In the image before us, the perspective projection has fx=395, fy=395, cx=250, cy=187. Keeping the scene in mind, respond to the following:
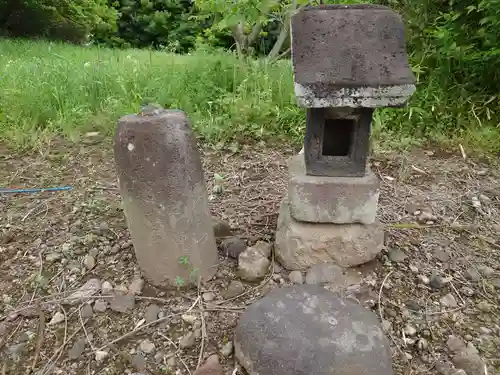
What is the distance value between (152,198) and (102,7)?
1231cm

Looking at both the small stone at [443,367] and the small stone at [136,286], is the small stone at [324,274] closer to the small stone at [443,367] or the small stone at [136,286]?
the small stone at [443,367]

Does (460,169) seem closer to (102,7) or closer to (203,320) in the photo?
(203,320)

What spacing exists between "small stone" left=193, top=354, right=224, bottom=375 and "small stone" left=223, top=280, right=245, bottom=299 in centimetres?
36

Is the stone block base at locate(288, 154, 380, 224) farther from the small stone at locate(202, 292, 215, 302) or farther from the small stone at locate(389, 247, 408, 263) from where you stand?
the small stone at locate(202, 292, 215, 302)

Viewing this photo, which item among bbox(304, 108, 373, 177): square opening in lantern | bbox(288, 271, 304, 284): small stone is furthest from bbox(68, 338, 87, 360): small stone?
bbox(304, 108, 373, 177): square opening in lantern

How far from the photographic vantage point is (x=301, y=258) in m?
2.03

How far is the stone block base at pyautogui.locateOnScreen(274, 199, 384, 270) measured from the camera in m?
2.01

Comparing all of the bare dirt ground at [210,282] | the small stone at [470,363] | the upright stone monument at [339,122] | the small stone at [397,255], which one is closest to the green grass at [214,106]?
the bare dirt ground at [210,282]

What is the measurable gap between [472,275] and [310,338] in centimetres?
113

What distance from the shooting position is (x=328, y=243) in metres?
2.02

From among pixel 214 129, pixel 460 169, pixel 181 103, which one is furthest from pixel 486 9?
pixel 181 103

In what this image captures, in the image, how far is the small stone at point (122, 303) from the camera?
1.82 meters

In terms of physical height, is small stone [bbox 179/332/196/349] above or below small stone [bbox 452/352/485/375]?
above

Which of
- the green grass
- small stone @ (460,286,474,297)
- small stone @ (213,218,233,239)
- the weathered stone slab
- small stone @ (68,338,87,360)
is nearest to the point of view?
the weathered stone slab
